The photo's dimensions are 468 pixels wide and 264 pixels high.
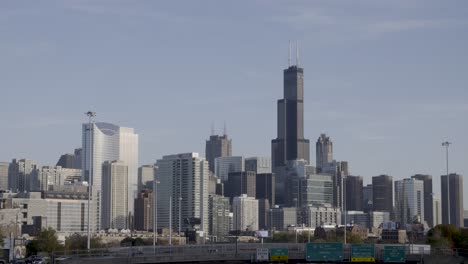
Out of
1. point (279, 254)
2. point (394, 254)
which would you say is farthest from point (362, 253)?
point (279, 254)

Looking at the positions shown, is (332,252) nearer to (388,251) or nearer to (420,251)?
(388,251)

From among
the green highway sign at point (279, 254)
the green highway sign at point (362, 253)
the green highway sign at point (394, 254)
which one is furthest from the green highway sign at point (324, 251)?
the green highway sign at point (394, 254)

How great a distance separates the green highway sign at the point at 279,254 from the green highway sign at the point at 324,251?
2784mm

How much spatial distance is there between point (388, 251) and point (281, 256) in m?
13.5

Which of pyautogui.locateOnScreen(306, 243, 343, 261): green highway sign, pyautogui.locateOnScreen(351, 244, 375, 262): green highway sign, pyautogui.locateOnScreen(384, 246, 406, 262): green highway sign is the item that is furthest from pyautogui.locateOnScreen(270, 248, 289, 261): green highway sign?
pyautogui.locateOnScreen(384, 246, 406, 262): green highway sign

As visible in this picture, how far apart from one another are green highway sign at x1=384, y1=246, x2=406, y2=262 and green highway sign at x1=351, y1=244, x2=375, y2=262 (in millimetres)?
1749

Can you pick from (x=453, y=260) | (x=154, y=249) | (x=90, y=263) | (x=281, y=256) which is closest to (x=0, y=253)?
(x=154, y=249)

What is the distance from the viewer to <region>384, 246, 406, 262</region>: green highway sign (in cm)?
13900

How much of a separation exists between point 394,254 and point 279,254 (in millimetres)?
14474

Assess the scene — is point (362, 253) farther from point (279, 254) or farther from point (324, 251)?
point (279, 254)

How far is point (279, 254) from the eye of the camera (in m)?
139

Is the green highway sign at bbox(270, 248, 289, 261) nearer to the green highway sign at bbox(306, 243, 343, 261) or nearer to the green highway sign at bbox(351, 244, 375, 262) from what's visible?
the green highway sign at bbox(306, 243, 343, 261)

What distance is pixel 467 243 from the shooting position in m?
195

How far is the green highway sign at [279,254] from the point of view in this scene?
139 m
